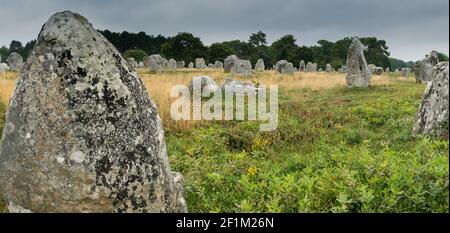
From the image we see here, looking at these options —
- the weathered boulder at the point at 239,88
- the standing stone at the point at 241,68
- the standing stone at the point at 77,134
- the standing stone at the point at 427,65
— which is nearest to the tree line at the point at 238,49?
the standing stone at the point at 241,68

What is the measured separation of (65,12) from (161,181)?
2191 mm

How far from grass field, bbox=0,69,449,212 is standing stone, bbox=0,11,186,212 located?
5.00ft

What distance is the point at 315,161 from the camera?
32.1 feet

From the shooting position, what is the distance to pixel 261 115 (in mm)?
16297

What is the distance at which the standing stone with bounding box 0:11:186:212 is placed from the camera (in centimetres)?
557

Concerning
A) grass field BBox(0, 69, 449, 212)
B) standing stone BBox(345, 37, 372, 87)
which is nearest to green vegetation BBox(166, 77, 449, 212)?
grass field BBox(0, 69, 449, 212)

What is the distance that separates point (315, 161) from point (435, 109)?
168 inches

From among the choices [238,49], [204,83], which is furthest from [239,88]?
[238,49]

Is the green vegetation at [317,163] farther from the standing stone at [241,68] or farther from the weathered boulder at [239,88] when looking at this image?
the standing stone at [241,68]

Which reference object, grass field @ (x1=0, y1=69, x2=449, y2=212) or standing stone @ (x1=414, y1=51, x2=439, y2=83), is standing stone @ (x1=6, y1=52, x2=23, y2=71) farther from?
standing stone @ (x1=414, y1=51, x2=439, y2=83)
